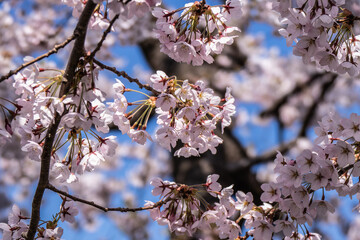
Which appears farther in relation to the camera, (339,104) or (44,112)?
(339,104)

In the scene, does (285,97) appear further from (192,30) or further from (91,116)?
(91,116)

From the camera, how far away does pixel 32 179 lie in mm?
7785

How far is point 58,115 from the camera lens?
112cm

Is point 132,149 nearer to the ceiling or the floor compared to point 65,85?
nearer to the ceiling

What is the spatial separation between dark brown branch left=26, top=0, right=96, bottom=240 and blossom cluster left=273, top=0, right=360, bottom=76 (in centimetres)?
64

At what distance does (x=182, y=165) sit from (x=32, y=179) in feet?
16.2

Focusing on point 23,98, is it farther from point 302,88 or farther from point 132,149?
point 132,149

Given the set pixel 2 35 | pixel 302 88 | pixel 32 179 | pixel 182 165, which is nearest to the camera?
pixel 182 165

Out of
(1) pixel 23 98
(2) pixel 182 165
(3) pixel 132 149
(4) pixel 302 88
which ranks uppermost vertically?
(3) pixel 132 149

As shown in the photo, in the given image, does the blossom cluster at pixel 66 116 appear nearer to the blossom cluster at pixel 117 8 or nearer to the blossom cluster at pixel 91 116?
the blossom cluster at pixel 91 116

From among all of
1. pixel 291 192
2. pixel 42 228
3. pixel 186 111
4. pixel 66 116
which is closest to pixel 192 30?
pixel 186 111

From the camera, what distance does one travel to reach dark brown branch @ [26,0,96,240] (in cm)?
104

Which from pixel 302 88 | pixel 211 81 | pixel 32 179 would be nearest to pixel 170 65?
pixel 211 81

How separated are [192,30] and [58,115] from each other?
20.2 inches
